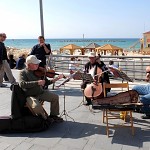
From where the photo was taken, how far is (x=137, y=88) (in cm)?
545

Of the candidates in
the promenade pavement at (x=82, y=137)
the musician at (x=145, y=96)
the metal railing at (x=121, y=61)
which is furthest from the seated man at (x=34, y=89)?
the metal railing at (x=121, y=61)

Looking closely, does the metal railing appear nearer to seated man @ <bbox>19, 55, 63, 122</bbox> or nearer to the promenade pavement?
the promenade pavement

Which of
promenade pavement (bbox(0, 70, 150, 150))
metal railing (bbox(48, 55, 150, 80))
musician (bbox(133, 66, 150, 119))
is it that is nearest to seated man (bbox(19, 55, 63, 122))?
promenade pavement (bbox(0, 70, 150, 150))

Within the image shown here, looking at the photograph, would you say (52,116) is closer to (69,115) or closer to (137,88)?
(69,115)

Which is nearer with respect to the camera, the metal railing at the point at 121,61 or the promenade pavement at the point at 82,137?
the promenade pavement at the point at 82,137

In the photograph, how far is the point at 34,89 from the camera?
4844 mm

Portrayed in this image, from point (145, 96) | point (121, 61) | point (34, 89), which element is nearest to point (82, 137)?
point (34, 89)

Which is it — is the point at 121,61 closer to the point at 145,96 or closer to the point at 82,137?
the point at 145,96

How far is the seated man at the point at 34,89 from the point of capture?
464 centimetres

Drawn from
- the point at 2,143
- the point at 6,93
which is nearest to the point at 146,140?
the point at 2,143

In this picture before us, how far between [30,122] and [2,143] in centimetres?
59

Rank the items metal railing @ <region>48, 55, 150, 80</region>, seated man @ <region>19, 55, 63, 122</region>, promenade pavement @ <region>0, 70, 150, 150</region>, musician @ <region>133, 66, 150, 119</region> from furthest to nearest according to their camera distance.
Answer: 1. metal railing @ <region>48, 55, 150, 80</region>
2. musician @ <region>133, 66, 150, 119</region>
3. seated man @ <region>19, 55, 63, 122</region>
4. promenade pavement @ <region>0, 70, 150, 150</region>

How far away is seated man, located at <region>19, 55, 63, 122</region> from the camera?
4.64 m

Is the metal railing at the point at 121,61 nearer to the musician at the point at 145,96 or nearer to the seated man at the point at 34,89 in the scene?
the musician at the point at 145,96
